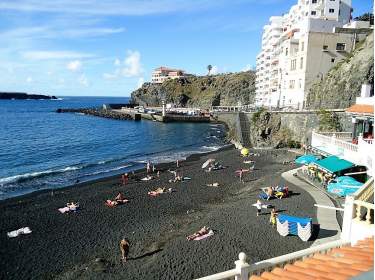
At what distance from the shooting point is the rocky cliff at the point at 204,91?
132375 mm

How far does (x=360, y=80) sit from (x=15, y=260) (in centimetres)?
3974

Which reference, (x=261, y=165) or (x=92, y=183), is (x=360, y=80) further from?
(x=92, y=183)

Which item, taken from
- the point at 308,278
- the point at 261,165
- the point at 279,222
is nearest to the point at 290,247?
the point at 279,222

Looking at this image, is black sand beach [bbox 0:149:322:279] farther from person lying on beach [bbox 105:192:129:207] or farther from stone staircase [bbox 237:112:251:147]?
stone staircase [bbox 237:112:251:147]

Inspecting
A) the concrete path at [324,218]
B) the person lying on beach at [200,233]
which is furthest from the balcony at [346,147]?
the person lying on beach at [200,233]

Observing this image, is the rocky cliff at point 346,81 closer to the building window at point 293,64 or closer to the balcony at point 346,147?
the building window at point 293,64

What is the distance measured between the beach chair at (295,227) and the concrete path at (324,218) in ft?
2.08

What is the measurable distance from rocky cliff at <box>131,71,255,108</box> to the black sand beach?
101 m

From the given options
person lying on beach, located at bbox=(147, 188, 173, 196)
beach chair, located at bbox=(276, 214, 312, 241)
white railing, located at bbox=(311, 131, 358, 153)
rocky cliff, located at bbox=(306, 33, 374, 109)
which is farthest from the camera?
rocky cliff, located at bbox=(306, 33, 374, 109)

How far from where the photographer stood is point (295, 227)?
63.8 ft

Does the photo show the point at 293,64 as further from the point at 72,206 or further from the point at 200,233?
the point at 200,233

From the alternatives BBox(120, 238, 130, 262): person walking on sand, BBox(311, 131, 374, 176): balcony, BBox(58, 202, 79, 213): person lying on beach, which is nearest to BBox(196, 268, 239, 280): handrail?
BBox(120, 238, 130, 262): person walking on sand

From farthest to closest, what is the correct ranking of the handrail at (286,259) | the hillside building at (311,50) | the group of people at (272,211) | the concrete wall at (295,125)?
the hillside building at (311,50) → the concrete wall at (295,125) → the group of people at (272,211) → the handrail at (286,259)

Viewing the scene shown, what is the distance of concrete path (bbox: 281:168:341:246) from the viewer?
731 inches
